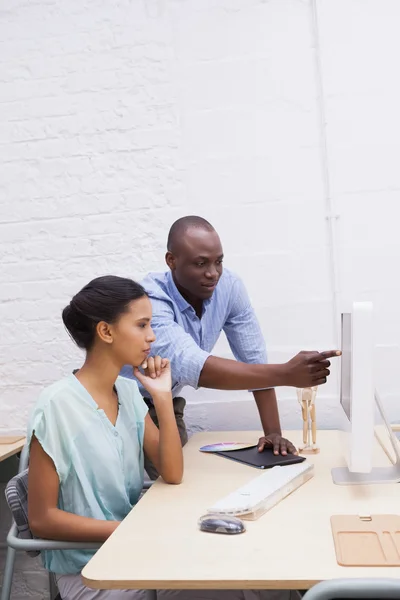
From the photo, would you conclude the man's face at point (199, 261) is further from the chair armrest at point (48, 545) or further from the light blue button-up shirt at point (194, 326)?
the chair armrest at point (48, 545)

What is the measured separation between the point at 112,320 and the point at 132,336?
64mm

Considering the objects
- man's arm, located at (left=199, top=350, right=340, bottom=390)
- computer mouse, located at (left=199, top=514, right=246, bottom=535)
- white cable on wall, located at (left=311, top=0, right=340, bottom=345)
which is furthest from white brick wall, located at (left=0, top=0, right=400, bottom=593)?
computer mouse, located at (left=199, top=514, right=246, bottom=535)

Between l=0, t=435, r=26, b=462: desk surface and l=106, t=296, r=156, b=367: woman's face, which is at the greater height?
l=106, t=296, r=156, b=367: woman's face

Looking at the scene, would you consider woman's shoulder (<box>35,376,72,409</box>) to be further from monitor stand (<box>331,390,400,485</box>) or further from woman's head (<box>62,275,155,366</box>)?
monitor stand (<box>331,390,400,485</box>)

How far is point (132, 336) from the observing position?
169cm

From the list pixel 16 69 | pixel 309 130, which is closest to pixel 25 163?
pixel 16 69

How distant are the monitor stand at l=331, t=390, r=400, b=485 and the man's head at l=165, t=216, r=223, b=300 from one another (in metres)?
0.69

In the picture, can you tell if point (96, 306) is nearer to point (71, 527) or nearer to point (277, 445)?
point (71, 527)

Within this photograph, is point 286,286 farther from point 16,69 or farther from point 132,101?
point 16,69

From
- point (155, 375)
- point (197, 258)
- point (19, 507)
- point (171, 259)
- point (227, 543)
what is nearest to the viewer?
point (227, 543)

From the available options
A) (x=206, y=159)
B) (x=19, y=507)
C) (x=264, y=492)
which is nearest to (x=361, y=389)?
(x=264, y=492)

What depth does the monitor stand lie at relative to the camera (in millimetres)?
1592

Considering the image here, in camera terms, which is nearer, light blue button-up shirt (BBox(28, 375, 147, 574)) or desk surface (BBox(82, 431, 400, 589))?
desk surface (BBox(82, 431, 400, 589))

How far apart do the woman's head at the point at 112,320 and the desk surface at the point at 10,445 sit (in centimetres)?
83
